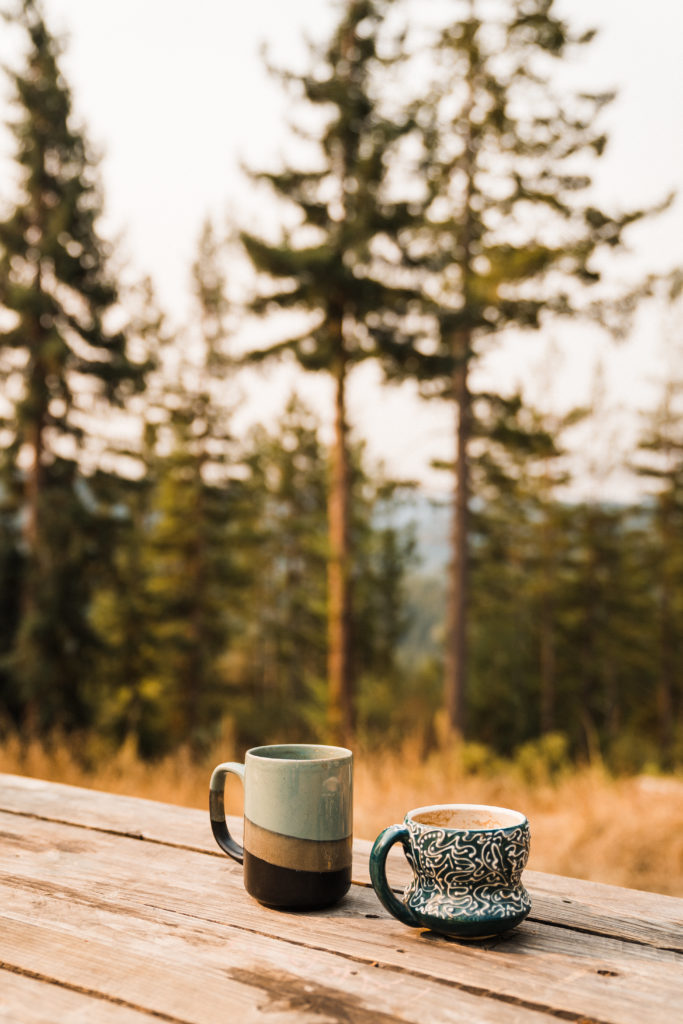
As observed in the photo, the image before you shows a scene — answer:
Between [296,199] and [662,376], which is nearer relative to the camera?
[296,199]

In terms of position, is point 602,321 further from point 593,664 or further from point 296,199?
point 593,664

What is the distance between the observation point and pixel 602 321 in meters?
13.5

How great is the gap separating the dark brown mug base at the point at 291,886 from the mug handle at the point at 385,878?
131 millimetres

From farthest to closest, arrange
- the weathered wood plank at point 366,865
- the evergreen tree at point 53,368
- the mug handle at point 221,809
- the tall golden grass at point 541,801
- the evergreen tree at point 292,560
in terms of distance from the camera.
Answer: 1. the evergreen tree at point 292,560
2. the evergreen tree at point 53,368
3. the tall golden grass at point 541,801
4. the mug handle at point 221,809
5. the weathered wood plank at point 366,865

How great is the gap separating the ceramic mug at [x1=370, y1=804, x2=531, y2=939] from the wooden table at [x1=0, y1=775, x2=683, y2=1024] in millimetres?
40

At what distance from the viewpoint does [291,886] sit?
133cm

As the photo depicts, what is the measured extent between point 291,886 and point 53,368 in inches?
471

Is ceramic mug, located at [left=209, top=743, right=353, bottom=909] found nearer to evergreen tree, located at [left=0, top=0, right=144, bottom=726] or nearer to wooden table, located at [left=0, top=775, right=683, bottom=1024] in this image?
wooden table, located at [left=0, top=775, right=683, bottom=1024]

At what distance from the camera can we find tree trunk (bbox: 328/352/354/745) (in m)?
12.7

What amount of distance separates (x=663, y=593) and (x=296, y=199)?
63.0 feet

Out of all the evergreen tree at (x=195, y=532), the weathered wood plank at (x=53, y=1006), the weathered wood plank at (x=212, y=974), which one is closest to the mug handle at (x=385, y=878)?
the weathered wood plank at (x=212, y=974)

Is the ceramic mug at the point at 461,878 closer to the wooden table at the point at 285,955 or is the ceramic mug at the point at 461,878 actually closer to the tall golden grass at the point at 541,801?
the wooden table at the point at 285,955

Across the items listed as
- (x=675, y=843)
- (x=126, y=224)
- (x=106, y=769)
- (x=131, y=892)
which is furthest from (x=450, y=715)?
(x=131, y=892)

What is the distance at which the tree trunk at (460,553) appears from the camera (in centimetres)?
1376
